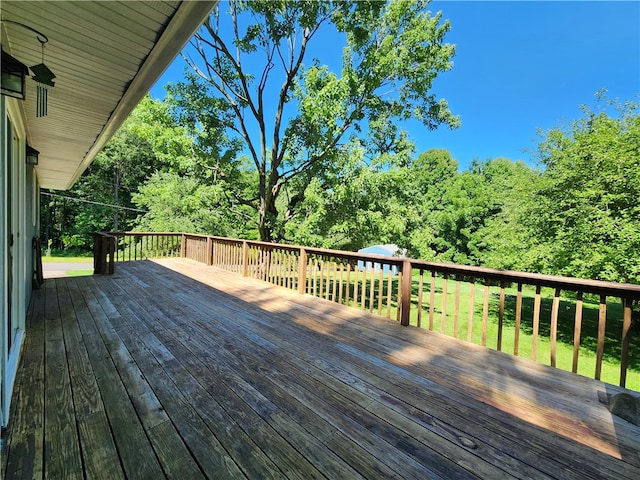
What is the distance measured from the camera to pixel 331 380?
7.27 ft

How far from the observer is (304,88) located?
9.11 meters

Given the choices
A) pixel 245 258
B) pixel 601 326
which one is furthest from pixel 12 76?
pixel 245 258

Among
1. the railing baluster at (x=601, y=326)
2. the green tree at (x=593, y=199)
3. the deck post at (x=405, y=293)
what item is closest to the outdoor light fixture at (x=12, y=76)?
the deck post at (x=405, y=293)

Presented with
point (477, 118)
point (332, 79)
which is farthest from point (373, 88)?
point (477, 118)

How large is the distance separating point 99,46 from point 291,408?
260 centimetres

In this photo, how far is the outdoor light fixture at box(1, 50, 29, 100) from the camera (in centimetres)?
157

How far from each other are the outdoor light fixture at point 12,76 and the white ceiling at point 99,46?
8.8 inches

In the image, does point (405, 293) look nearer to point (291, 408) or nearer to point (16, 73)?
point (291, 408)

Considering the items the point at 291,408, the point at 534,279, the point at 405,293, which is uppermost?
the point at 534,279

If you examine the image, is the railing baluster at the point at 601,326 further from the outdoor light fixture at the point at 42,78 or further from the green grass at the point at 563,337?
the outdoor light fixture at the point at 42,78

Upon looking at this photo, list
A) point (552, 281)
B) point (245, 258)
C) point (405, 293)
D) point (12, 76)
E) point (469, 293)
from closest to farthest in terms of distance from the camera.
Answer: point (12, 76)
point (552, 281)
point (405, 293)
point (469, 293)
point (245, 258)

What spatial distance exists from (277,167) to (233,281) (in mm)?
5098

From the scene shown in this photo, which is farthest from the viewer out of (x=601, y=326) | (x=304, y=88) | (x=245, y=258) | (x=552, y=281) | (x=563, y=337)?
(x=304, y=88)

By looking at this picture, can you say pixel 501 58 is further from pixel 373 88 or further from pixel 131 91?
pixel 131 91
